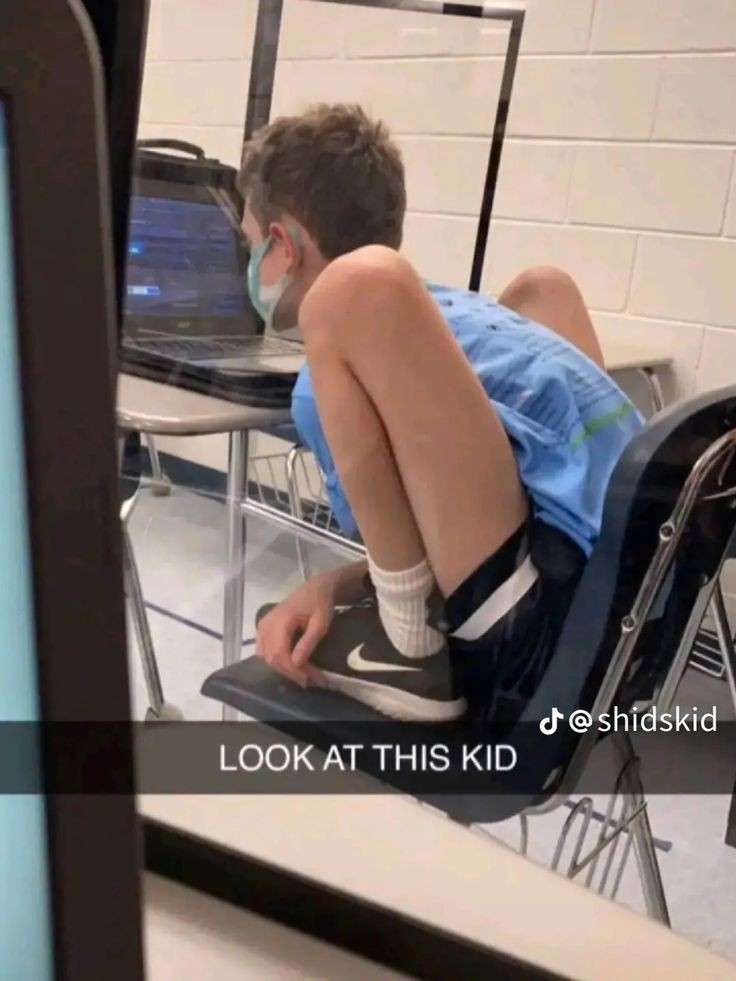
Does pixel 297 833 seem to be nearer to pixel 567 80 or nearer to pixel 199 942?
pixel 199 942

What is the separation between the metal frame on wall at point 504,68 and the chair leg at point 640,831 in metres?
0.89

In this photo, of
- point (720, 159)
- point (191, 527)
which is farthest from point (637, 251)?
point (191, 527)

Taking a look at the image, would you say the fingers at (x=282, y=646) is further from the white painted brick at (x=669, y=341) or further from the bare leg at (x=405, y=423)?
the white painted brick at (x=669, y=341)

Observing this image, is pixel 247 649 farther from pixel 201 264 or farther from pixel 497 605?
pixel 201 264

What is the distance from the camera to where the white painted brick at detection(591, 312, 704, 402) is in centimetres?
169

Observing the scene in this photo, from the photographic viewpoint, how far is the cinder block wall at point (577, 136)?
5.37 feet

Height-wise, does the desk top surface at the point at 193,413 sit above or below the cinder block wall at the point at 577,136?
below

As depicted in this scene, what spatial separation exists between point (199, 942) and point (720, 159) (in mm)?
1557

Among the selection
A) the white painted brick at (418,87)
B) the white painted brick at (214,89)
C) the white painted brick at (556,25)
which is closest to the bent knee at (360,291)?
the white painted brick at (418,87)

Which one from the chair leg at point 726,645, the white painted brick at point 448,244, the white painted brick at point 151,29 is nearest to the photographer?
the white painted brick at point 151,29

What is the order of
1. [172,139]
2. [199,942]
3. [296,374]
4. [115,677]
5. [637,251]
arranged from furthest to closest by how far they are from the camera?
[637,251]
[172,139]
[296,374]
[199,942]
[115,677]

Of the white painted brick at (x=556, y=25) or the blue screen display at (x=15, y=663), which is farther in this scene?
the white painted brick at (x=556, y=25)

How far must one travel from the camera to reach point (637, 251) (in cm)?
173

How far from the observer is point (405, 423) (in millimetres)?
824
